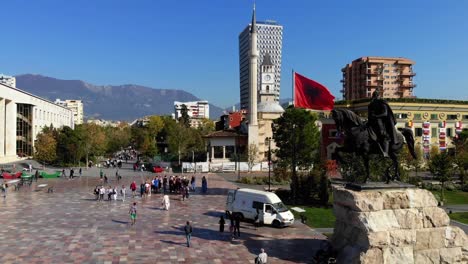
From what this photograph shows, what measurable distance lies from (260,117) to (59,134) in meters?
36.5

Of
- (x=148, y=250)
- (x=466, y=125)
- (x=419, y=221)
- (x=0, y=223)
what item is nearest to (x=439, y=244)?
(x=419, y=221)

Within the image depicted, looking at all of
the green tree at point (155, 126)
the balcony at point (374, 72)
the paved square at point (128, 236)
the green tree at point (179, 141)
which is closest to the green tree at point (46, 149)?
the green tree at point (179, 141)

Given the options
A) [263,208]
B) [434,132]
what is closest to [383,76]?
[434,132]

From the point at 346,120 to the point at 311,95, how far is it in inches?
358

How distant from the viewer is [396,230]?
1502cm

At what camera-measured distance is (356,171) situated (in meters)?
32.2

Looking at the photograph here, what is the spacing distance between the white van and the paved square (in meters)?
0.57

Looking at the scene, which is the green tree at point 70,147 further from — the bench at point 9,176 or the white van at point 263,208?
the white van at point 263,208

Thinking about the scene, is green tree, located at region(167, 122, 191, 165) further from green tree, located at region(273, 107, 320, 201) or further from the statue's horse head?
the statue's horse head

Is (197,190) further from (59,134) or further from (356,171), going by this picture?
(59,134)

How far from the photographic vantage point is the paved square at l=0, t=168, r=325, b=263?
17.3m

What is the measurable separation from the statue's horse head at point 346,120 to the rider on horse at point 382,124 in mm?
534

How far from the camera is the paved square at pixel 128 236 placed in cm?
1728

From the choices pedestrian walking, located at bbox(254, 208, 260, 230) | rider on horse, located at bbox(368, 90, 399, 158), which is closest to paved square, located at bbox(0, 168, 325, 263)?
pedestrian walking, located at bbox(254, 208, 260, 230)
